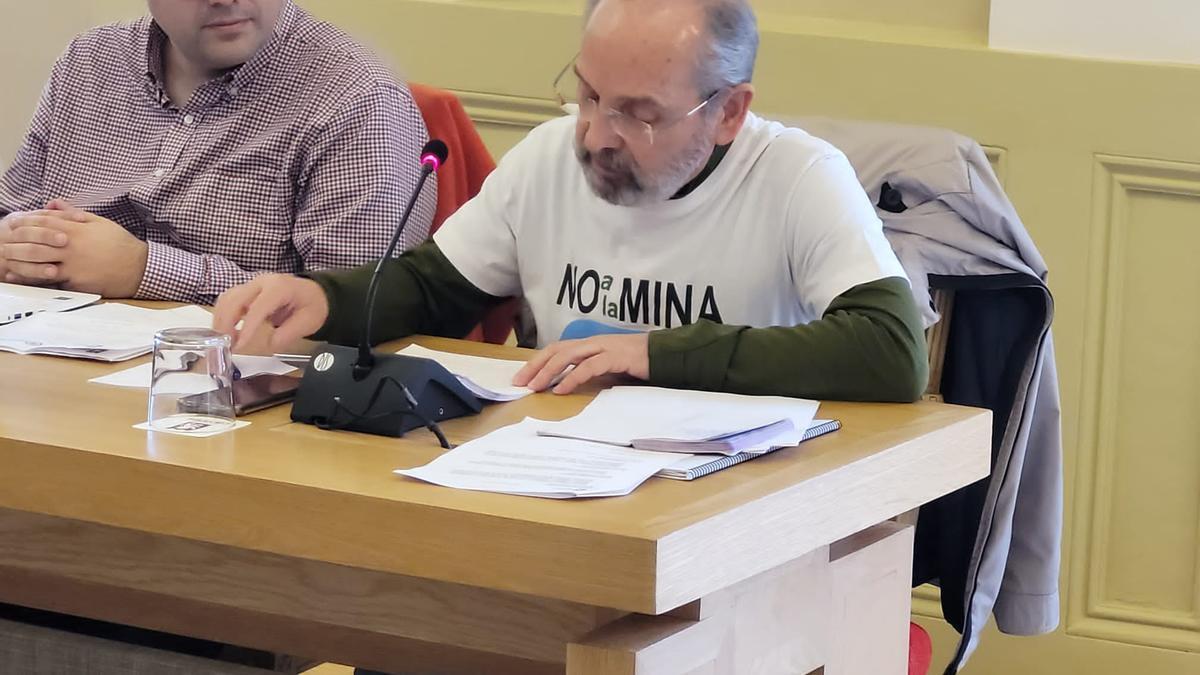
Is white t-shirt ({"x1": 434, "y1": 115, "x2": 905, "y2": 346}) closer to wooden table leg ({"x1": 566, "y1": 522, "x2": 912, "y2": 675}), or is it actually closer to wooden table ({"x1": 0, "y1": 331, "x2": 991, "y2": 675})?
wooden table ({"x1": 0, "y1": 331, "x2": 991, "y2": 675})

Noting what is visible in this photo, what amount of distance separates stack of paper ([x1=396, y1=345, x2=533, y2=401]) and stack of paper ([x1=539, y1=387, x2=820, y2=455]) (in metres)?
0.10

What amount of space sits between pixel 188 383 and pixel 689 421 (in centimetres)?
46

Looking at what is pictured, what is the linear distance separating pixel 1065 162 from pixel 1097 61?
17cm

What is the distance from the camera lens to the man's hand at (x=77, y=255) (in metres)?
2.11

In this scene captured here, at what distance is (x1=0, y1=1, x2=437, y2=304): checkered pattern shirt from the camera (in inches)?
86.6

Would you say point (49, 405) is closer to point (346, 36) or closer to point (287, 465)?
point (287, 465)

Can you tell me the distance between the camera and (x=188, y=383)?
1.51 m

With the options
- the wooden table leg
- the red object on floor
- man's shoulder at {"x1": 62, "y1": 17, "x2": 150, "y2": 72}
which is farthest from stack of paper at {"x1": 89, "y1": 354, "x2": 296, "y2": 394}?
man's shoulder at {"x1": 62, "y1": 17, "x2": 150, "y2": 72}

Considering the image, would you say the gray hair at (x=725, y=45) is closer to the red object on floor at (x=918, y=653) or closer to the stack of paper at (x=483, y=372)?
the stack of paper at (x=483, y=372)

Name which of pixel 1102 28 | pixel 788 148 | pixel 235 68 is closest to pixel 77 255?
pixel 235 68

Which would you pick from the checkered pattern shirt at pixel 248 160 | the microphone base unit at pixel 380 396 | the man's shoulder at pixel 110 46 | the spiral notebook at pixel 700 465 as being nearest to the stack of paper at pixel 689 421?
the spiral notebook at pixel 700 465

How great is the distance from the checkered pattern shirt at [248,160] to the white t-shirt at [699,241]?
0.23 meters

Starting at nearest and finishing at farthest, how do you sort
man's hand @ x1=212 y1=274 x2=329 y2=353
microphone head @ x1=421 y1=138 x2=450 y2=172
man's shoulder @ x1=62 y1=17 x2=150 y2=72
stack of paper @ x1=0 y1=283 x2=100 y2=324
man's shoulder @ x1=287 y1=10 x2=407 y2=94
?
1. microphone head @ x1=421 y1=138 x2=450 y2=172
2. man's hand @ x1=212 y1=274 x2=329 y2=353
3. stack of paper @ x1=0 y1=283 x2=100 y2=324
4. man's shoulder @ x1=287 y1=10 x2=407 y2=94
5. man's shoulder @ x1=62 y1=17 x2=150 y2=72

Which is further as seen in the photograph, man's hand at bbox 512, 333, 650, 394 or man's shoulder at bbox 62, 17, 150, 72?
man's shoulder at bbox 62, 17, 150, 72
